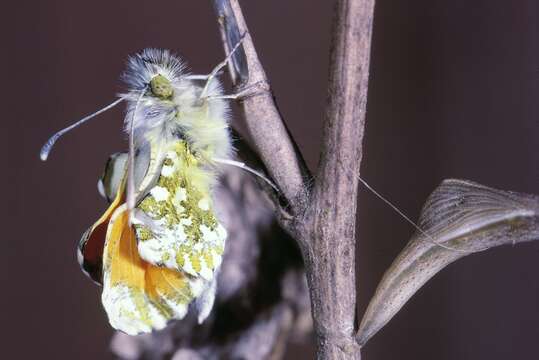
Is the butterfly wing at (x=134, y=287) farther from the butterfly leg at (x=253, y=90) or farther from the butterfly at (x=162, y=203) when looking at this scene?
the butterfly leg at (x=253, y=90)

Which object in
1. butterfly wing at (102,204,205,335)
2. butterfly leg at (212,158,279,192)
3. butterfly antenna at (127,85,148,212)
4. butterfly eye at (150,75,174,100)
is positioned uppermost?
butterfly eye at (150,75,174,100)

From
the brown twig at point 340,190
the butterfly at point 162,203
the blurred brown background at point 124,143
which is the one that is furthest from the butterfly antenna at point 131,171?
the blurred brown background at point 124,143

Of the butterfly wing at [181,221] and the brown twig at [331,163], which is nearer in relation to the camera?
the brown twig at [331,163]

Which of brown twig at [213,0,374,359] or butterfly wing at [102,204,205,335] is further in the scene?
butterfly wing at [102,204,205,335]

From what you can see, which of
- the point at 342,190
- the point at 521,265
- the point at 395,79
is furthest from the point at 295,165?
the point at 395,79

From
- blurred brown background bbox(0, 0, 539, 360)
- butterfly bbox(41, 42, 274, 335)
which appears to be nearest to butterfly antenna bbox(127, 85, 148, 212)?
butterfly bbox(41, 42, 274, 335)

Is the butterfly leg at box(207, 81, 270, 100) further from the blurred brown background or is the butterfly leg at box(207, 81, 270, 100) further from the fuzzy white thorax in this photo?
the blurred brown background

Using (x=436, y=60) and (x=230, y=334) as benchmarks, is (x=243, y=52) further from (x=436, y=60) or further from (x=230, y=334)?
(x=436, y=60)
